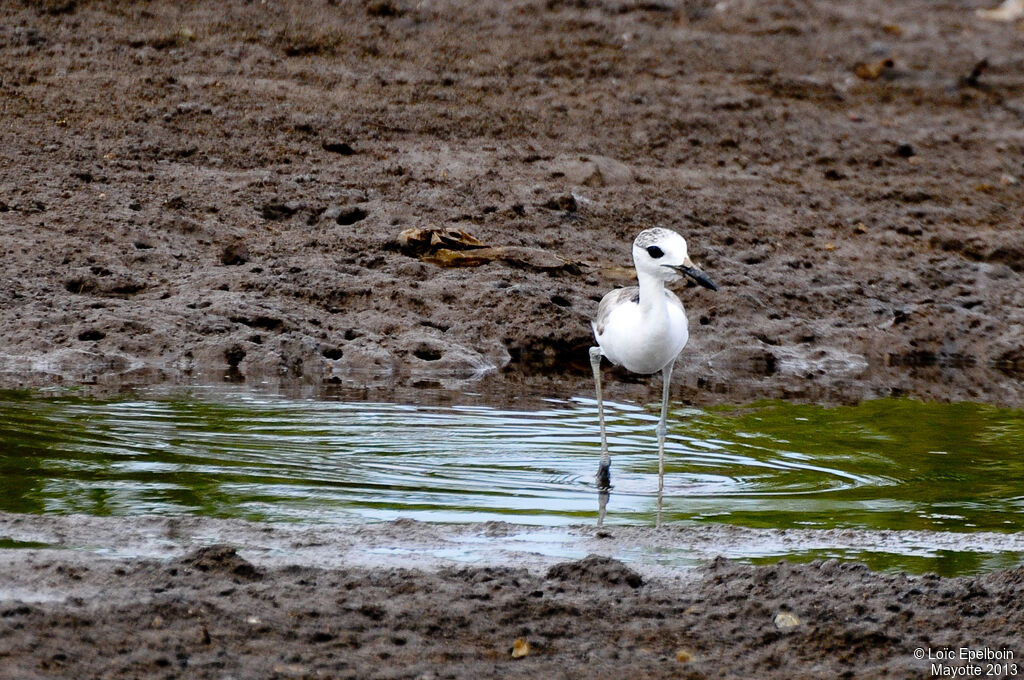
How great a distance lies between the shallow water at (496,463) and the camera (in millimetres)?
6047

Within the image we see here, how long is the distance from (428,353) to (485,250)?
1465 millimetres

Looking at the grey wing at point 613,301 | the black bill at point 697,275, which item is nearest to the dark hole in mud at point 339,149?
the grey wing at point 613,301

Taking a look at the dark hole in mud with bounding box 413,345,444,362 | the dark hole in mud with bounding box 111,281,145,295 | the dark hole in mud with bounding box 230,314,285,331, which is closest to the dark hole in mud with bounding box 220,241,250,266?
the dark hole in mud with bounding box 111,281,145,295

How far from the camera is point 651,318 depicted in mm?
6719

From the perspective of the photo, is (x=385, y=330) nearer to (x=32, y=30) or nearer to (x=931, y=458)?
(x=931, y=458)

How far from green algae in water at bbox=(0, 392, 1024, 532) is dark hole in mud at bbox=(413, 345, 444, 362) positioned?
4.06ft

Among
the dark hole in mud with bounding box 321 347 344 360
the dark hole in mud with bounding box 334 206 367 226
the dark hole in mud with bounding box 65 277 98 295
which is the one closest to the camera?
the dark hole in mud with bounding box 321 347 344 360

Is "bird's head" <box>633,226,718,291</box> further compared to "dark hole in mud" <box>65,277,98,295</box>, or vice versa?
"dark hole in mud" <box>65,277,98,295</box>

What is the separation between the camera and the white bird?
21.4 feet

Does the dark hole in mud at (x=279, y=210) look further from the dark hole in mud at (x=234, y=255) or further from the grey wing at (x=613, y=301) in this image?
the grey wing at (x=613, y=301)

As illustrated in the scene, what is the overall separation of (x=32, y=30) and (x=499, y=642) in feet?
35.1

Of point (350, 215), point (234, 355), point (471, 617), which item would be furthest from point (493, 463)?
point (350, 215)

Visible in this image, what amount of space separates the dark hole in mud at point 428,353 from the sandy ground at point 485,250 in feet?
0.11

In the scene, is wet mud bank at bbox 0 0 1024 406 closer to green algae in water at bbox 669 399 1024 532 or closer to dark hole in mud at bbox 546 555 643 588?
green algae in water at bbox 669 399 1024 532
